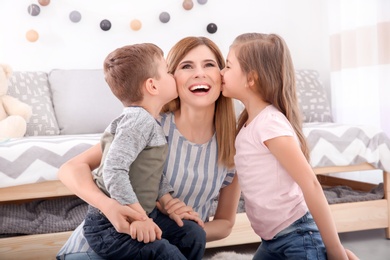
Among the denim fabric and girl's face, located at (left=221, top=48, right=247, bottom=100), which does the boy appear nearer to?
the denim fabric

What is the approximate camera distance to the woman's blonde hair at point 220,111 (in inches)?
Answer: 54.2

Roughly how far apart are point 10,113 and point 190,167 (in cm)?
130

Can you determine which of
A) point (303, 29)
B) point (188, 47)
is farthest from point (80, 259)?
point (303, 29)

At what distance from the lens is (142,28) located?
3.03m

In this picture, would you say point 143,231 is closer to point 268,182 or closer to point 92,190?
point 92,190

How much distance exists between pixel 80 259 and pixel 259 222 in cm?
45

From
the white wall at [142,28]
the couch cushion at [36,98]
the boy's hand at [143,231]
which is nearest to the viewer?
the boy's hand at [143,231]

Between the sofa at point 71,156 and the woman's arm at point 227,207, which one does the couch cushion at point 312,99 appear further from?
the woman's arm at point 227,207

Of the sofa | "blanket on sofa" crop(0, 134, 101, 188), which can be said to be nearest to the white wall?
the sofa

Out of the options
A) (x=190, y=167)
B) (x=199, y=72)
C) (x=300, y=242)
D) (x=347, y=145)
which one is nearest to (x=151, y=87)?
(x=199, y=72)

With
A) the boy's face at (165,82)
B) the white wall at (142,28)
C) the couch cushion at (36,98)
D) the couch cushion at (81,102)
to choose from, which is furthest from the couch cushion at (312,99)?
the boy's face at (165,82)

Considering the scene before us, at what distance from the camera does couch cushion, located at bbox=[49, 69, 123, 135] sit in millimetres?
2617

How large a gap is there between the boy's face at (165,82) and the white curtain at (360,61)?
1629 millimetres

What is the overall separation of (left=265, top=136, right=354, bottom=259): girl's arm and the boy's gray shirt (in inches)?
11.2
